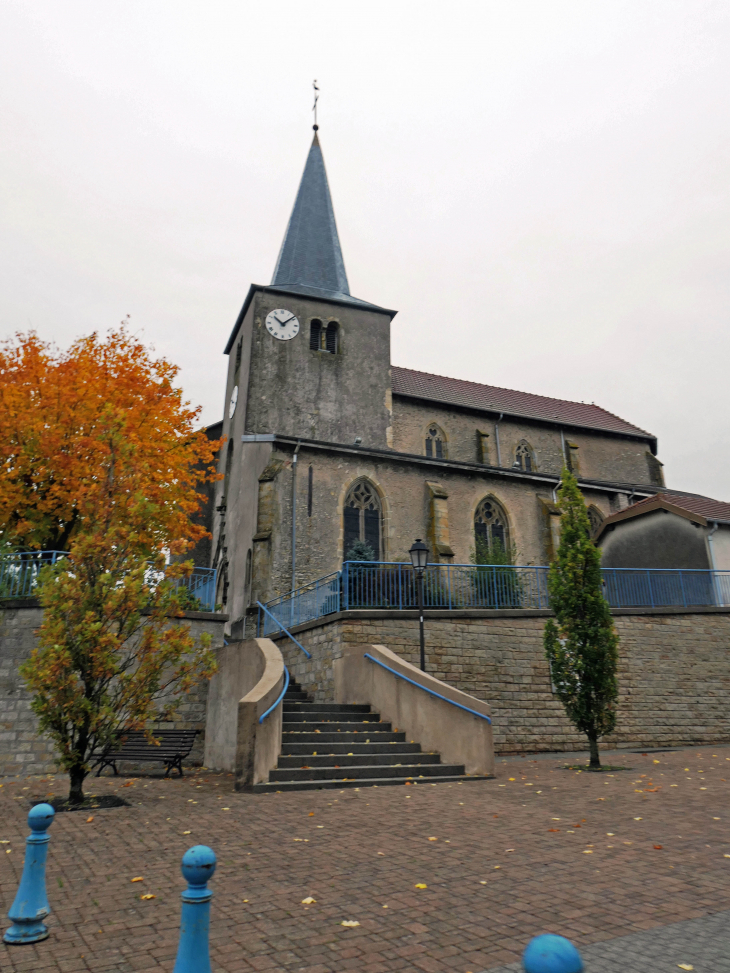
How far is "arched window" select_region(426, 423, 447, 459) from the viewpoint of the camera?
28609 millimetres

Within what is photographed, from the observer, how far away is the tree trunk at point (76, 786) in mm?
8430

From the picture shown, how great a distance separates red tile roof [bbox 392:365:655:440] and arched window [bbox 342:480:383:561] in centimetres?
783

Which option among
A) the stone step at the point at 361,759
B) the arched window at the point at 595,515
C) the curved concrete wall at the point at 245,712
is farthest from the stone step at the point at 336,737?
the arched window at the point at 595,515

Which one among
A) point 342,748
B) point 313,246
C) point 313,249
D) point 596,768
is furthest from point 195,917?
point 313,246

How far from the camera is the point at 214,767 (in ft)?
44.5

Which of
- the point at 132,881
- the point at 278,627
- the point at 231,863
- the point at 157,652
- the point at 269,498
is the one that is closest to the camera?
the point at 132,881

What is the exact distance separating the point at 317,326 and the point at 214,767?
18462 millimetres

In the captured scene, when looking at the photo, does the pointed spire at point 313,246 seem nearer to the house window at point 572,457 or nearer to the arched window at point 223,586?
the arched window at point 223,586

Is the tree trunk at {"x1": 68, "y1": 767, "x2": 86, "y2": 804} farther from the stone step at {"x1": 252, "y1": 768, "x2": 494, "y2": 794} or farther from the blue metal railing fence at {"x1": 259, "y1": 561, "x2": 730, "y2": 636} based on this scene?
the blue metal railing fence at {"x1": 259, "y1": 561, "x2": 730, "y2": 636}

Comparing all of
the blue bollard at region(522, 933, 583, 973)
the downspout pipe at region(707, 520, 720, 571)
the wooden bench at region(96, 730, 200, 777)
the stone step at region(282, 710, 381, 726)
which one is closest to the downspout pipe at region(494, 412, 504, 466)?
the downspout pipe at region(707, 520, 720, 571)

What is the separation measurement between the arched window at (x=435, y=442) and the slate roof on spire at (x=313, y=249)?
591 cm

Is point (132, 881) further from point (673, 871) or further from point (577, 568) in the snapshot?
point (577, 568)

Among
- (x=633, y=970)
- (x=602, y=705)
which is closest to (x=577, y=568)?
(x=602, y=705)

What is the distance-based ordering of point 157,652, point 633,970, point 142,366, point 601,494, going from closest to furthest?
1. point 633,970
2. point 157,652
3. point 142,366
4. point 601,494
